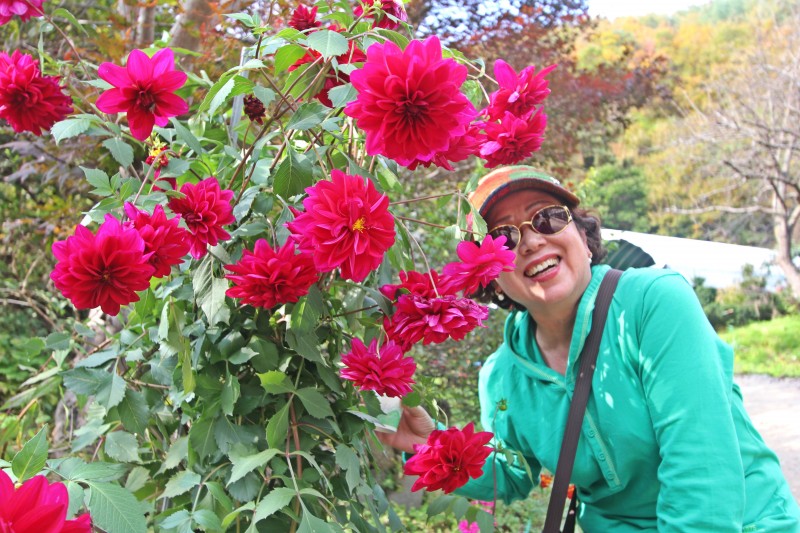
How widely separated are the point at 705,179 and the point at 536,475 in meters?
20.2

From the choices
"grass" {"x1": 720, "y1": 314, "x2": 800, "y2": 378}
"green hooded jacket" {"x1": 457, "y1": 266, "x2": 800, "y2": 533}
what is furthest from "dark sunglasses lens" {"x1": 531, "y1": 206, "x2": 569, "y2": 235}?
"grass" {"x1": 720, "y1": 314, "x2": 800, "y2": 378}

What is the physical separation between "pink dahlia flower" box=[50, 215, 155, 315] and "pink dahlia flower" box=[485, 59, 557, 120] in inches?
25.6

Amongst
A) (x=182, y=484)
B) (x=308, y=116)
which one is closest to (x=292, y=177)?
(x=308, y=116)

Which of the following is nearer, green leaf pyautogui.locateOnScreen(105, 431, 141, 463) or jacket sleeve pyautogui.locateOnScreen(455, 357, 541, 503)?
green leaf pyautogui.locateOnScreen(105, 431, 141, 463)

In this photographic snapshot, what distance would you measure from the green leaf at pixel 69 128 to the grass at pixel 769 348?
9.47 metres

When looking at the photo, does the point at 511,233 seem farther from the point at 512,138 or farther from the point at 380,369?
the point at 380,369

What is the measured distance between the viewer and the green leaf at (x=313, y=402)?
3.84ft

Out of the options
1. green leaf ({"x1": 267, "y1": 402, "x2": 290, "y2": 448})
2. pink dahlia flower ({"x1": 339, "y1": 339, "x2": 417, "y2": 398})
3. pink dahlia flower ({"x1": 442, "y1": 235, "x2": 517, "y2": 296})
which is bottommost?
green leaf ({"x1": 267, "y1": 402, "x2": 290, "y2": 448})

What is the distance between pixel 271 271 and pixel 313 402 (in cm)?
25

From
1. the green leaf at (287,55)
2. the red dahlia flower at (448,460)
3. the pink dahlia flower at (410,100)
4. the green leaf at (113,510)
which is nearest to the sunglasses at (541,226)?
the red dahlia flower at (448,460)

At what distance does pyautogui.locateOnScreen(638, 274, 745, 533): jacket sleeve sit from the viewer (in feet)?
5.08

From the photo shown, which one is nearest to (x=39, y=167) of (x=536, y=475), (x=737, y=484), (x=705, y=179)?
(x=536, y=475)

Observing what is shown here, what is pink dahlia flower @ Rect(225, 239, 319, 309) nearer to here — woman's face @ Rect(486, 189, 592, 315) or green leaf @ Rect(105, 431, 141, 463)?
green leaf @ Rect(105, 431, 141, 463)

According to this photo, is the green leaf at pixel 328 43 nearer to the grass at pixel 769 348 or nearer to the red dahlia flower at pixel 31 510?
the red dahlia flower at pixel 31 510
